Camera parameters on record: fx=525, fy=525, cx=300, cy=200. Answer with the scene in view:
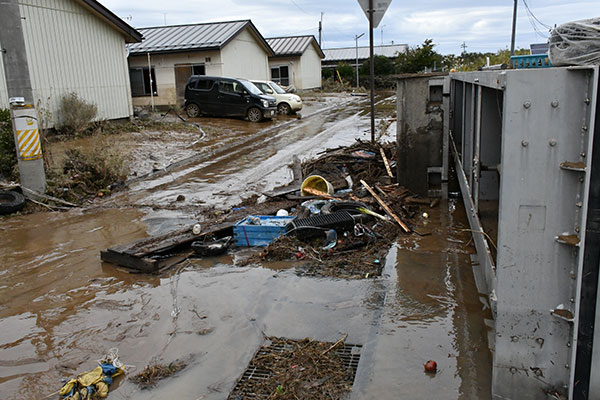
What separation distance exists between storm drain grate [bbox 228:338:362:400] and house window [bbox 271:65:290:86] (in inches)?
1632

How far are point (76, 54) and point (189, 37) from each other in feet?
42.3

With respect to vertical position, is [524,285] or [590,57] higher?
[590,57]

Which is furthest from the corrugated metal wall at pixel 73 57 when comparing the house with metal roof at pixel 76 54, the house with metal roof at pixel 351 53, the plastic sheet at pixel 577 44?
the house with metal roof at pixel 351 53

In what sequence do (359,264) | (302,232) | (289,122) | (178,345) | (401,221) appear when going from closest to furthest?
(178,345)
(359,264)
(302,232)
(401,221)
(289,122)

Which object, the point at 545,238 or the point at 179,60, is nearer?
the point at 545,238

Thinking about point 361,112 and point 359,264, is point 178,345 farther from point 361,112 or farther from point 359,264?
point 361,112

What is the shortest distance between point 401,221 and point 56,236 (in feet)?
16.6

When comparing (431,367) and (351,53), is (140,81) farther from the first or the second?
(351,53)

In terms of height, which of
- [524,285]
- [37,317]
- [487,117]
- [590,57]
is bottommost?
[37,317]

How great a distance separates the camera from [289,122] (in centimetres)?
2312

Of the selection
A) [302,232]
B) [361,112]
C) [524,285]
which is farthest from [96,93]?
[524,285]

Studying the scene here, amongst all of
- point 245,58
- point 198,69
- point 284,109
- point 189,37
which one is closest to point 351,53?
point 245,58

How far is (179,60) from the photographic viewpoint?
3003 centimetres

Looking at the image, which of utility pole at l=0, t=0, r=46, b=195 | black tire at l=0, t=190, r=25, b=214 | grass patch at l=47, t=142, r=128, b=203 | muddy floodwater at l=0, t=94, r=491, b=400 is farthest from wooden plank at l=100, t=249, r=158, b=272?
utility pole at l=0, t=0, r=46, b=195
